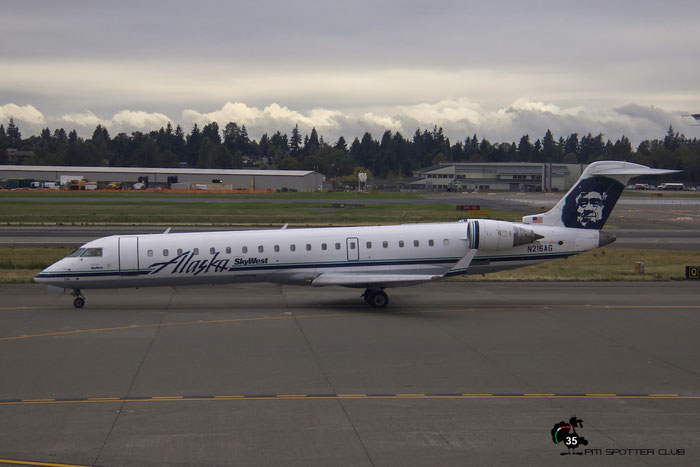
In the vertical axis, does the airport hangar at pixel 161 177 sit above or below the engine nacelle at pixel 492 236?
above

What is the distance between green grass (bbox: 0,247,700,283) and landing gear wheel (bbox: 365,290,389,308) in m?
8.92

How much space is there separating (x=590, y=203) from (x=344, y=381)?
1682 cm

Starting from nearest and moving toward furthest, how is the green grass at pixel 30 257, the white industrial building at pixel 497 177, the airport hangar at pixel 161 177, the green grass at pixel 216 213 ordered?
the green grass at pixel 30 257 < the green grass at pixel 216 213 < the airport hangar at pixel 161 177 < the white industrial building at pixel 497 177

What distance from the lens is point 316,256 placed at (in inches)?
1101

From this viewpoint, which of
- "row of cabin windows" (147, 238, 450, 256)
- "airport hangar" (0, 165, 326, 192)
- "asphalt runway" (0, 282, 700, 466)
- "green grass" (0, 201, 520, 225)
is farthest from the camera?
"airport hangar" (0, 165, 326, 192)

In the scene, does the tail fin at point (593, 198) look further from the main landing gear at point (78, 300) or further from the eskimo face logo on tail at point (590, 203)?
the main landing gear at point (78, 300)

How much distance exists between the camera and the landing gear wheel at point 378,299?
91.0 ft

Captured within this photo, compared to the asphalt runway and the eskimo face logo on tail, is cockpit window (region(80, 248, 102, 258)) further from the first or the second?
the eskimo face logo on tail

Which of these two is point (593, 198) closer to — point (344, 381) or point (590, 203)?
point (590, 203)

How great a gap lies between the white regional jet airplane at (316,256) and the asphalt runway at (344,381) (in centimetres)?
121

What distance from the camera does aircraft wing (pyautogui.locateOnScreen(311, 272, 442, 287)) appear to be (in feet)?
89.2

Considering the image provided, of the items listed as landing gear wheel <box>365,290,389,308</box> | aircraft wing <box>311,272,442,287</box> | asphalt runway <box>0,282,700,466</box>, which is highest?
aircraft wing <box>311,272,442,287</box>

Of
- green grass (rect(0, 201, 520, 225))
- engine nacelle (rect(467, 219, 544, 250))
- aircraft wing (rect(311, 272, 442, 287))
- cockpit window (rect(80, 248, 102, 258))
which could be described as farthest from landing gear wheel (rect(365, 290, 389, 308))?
green grass (rect(0, 201, 520, 225))

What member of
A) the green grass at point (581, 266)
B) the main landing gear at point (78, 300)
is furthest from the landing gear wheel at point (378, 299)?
the main landing gear at point (78, 300)
